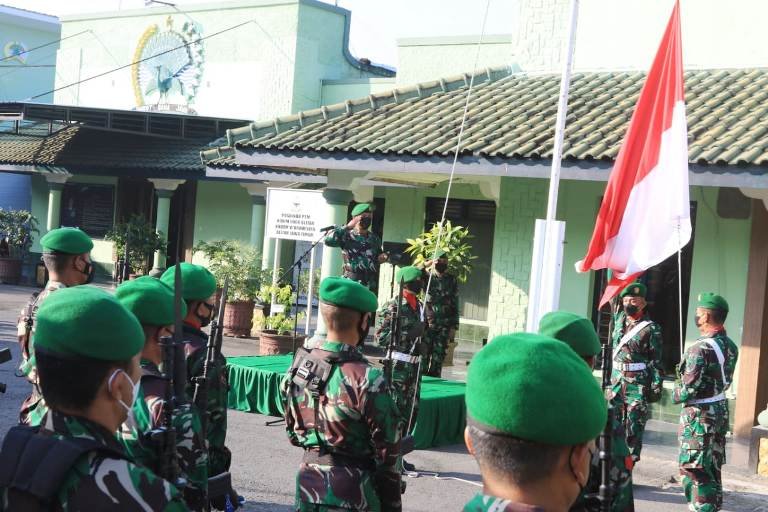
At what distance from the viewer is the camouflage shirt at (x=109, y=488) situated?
2408 mm

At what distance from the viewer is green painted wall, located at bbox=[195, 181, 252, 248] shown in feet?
73.4

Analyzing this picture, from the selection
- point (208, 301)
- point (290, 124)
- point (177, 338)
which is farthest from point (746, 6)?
point (177, 338)

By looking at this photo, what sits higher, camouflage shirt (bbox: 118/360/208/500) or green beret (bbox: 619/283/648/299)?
green beret (bbox: 619/283/648/299)

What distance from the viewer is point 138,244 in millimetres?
22328

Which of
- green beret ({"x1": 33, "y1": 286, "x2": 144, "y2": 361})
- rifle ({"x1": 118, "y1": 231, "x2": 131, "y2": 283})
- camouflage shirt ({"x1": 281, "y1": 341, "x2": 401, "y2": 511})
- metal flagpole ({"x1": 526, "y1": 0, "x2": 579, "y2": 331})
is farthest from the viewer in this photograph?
rifle ({"x1": 118, "y1": 231, "x2": 131, "y2": 283})

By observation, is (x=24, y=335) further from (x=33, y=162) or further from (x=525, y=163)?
(x=33, y=162)

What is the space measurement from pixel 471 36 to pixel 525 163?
8293 millimetres

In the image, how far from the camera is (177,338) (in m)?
3.44

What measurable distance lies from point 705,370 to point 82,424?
242 inches

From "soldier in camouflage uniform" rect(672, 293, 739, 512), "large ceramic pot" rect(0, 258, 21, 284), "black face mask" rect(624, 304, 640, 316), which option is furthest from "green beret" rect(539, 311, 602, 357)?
"large ceramic pot" rect(0, 258, 21, 284)

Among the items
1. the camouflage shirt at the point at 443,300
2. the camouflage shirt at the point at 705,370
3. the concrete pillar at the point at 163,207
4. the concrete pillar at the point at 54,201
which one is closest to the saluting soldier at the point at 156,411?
the camouflage shirt at the point at 705,370

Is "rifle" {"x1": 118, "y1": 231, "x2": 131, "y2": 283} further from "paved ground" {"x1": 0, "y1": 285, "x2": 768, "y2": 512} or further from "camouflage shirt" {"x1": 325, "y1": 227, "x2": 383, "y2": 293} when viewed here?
"camouflage shirt" {"x1": 325, "y1": 227, "x2": 383, "y2": 293}

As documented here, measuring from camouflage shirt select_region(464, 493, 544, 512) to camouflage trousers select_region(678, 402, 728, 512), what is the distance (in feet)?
19.9

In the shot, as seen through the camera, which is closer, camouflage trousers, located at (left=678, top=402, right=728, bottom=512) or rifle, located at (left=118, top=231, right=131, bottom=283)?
camouflage trousers, located at (left=678, top=402, right=728, bottom=512)
